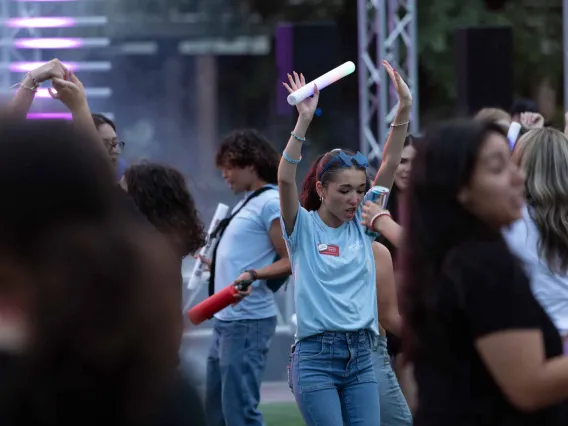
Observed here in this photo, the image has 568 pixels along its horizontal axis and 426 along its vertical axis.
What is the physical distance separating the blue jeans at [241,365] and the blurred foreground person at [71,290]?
4345mm

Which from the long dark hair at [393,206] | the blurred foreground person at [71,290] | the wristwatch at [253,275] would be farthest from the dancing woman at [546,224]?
the blurred foreground person at [71,290]

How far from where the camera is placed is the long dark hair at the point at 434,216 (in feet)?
7.51

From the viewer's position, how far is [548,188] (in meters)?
3.54

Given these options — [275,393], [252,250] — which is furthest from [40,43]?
[252,250]

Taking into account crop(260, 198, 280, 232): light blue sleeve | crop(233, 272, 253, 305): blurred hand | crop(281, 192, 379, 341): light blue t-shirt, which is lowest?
crop(233, 272, 253, 305): blurred hand

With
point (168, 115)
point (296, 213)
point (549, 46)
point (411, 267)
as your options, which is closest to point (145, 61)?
point (168, 115)

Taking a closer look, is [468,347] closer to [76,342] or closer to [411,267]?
[411,267]

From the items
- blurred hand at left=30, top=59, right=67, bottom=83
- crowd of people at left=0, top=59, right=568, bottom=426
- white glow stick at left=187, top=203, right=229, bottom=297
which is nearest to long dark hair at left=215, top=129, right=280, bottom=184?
white glow stick at left=187, top=203, right=229, bottom=297

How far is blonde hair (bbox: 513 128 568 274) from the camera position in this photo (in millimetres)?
3479

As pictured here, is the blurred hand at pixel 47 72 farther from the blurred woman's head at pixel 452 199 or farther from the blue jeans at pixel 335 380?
the blurred woman's head at pixel 452 199

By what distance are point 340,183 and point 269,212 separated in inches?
53.1

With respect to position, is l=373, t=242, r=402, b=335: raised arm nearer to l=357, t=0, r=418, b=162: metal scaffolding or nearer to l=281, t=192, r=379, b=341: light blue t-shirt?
l=281, t=192, r=379, b=341: light blue t-shirt

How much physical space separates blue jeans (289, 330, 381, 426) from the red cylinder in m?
0.96

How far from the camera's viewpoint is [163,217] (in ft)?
13.2
